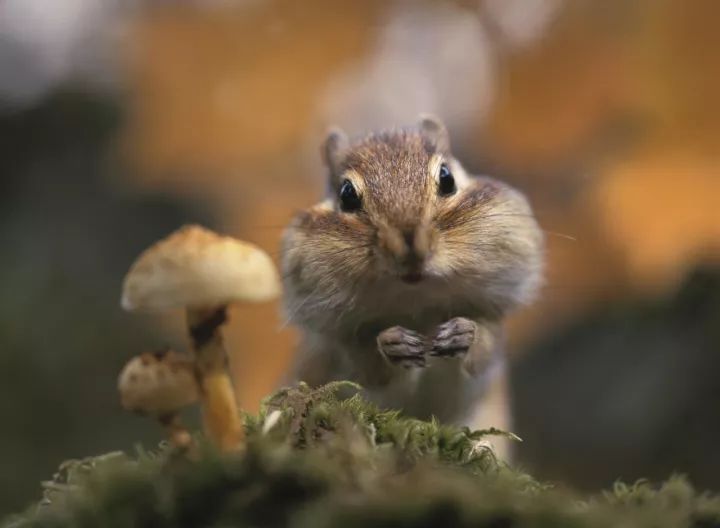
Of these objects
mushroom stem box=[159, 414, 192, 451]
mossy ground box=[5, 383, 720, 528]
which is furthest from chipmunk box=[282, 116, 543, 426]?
mushroom stem box=[159, 414, 192, 451]

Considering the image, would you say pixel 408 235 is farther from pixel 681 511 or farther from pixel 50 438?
pixel 50 438

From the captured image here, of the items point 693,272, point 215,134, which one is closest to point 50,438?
point 215,134

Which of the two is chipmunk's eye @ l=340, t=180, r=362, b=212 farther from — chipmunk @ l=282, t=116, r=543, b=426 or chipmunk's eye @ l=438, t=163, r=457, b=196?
chipmunk's eye @ l=438, t=163, r=457, b=196

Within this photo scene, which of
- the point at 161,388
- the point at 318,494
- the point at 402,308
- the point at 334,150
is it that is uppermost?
the point at 334,150

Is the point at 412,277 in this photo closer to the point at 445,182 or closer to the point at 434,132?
the point at 445,182

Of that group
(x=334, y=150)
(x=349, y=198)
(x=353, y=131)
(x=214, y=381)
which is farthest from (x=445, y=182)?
(x=353, y=131)

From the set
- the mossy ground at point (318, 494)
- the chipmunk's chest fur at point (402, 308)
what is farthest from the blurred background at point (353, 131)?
the mossy ground at point (318, 494)
